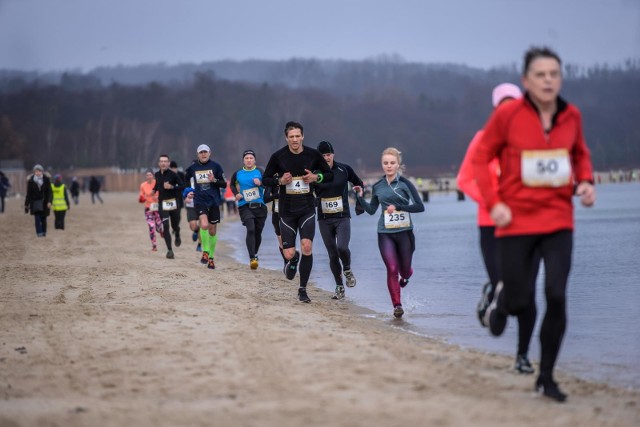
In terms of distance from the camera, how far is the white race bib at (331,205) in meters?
13.2

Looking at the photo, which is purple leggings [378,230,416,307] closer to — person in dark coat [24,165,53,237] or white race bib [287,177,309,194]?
white race bib [287,177,309,194]

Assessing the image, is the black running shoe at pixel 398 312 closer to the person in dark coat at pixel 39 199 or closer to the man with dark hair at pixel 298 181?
the man with dark hair at pixel 298 181

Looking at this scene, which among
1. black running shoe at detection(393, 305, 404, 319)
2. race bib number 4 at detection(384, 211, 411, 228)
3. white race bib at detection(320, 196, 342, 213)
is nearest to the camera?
race bib number 4 at detection(384, 211, 411, 228)

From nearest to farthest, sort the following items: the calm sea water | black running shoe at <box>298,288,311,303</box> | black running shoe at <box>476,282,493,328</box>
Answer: black running shoe at <box>476,282,493,328</box> < the calm sea water < black running shoe at <box>298,288,311,303</box>

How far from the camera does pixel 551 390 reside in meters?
6.38

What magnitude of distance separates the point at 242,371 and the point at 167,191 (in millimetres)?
12360

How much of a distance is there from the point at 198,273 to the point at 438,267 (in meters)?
5.09

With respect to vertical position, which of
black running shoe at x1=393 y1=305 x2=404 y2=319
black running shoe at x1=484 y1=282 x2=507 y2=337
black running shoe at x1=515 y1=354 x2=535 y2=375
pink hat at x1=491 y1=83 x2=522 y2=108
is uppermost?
pink hat at x1=491 y1=83 x2=522 y2=108

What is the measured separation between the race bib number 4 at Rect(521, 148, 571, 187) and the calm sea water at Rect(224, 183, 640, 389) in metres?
1.90

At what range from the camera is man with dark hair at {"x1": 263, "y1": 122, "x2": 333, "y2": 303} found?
11.6 metres

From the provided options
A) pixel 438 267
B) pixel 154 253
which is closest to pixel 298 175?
pixel 438 267

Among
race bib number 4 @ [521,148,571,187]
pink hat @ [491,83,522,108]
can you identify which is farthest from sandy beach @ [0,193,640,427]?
pink hat @ [491,83,522,108]

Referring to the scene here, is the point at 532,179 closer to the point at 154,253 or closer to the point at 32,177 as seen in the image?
the point at 154,253

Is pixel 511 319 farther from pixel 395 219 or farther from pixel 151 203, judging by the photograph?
pixel 151 203
